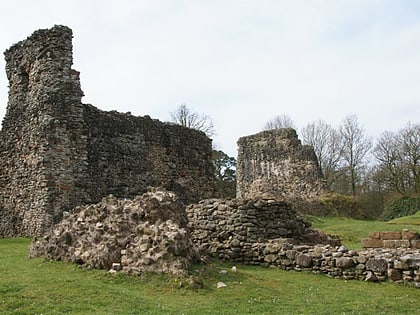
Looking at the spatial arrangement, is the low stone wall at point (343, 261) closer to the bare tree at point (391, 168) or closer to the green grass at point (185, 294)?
the green grass at point (185, 294)

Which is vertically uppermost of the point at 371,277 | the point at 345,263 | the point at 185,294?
the point at 345,263

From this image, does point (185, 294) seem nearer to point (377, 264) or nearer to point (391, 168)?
point (377, 264)

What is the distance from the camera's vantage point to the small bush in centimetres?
3291

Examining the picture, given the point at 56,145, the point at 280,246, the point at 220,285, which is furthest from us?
the point at 56,145

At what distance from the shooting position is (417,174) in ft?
122

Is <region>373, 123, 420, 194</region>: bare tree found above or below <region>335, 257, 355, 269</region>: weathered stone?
above

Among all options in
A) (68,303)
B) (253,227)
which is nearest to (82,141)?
(253,227)

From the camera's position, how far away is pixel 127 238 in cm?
1040

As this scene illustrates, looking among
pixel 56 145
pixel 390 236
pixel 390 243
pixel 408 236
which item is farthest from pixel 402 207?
pixel 56 145

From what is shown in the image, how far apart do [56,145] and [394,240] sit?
35.8ft

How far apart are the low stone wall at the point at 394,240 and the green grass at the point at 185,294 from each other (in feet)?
17.0

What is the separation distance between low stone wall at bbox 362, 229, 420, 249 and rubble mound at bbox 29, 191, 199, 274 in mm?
6748

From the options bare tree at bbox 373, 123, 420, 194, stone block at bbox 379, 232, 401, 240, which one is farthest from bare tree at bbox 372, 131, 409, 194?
stone block at bbox 379, 232, 401, 240

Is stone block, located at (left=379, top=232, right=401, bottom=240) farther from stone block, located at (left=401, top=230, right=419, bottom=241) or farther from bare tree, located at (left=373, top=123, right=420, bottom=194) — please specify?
bare tree, located at (left=373, top=123, right=420, bottom=194)
